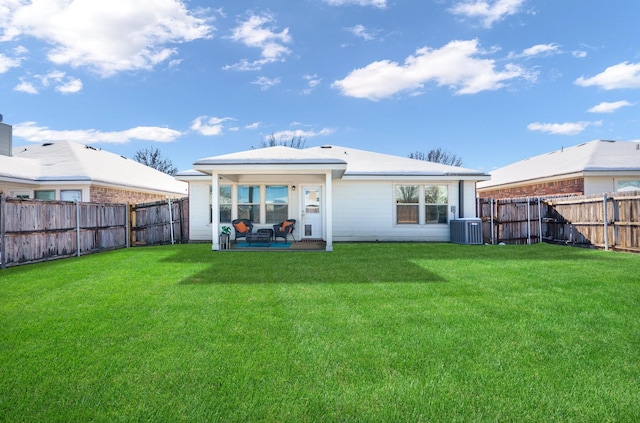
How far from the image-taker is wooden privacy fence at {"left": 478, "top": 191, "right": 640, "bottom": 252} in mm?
10359

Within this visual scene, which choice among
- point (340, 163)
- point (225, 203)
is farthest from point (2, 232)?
point (340, 163)

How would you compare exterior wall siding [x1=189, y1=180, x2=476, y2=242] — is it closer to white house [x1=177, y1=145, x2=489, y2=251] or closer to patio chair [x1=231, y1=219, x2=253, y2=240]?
white house [x1=177, y1=145, x2=489, y2=251]

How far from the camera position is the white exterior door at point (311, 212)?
13.8 meters

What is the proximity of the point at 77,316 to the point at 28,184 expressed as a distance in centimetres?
1311

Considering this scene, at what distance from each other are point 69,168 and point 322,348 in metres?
16.4

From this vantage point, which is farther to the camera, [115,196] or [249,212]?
[115,196]

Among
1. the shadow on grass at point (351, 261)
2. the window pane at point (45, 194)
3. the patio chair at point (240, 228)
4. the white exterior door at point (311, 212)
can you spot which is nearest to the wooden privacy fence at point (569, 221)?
the shadow on grass at point (351, 261)

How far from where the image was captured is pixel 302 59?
70.6 ft

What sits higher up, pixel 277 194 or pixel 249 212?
pixel 277 194

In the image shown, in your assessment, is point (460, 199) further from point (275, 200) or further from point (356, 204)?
point (275, 200)

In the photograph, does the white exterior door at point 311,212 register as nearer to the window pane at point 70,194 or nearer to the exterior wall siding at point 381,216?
the exterior wall siding at point 381,216

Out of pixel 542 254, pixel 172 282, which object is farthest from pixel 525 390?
pixel 542 254

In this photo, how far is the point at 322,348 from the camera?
3.47 m

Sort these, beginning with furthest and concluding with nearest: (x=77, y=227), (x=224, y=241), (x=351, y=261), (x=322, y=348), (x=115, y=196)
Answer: (x=115, y=196) < (x=224, y=241) < (x=77, y=227) < (x=351, y=261) < (x=322, y=348)
